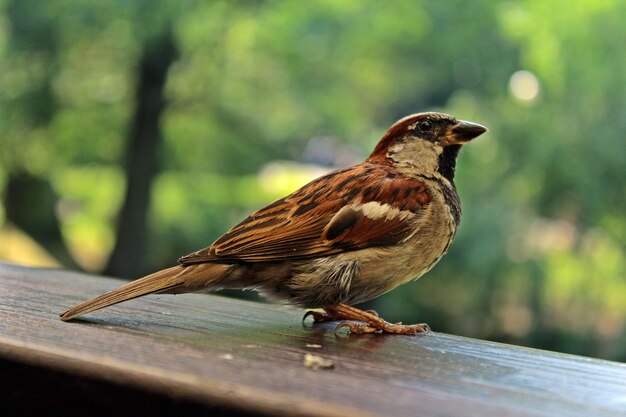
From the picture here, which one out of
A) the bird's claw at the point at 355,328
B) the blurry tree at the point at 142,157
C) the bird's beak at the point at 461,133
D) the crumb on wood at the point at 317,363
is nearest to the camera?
the crumb on wood at the point at 317,363

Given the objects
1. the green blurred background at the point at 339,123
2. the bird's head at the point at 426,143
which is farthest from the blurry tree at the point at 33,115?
the bird's head at the point at 426,143

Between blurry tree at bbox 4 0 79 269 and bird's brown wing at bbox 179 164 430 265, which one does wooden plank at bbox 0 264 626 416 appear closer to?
bird's brown wing at bbox 179 164 430 265

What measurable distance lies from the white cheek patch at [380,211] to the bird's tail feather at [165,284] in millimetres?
308

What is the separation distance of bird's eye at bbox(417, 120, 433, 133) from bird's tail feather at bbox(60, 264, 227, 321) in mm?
630

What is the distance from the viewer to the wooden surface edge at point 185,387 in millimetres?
795

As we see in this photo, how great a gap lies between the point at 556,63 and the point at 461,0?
122 cm

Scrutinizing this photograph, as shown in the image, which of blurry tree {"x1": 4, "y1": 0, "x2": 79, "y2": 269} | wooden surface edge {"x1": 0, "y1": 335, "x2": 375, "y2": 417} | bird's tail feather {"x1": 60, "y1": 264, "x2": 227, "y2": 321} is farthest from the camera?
blurry tree {"x1": 4, "y1": 0, "x2": 79, "y2": 269}

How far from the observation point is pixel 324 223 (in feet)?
5.53

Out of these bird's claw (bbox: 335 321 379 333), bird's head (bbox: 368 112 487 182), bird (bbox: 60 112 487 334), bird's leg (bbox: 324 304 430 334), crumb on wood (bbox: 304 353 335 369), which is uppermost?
bird's head (bbox: 368 112 487 182)

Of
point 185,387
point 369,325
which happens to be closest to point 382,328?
point 369,325

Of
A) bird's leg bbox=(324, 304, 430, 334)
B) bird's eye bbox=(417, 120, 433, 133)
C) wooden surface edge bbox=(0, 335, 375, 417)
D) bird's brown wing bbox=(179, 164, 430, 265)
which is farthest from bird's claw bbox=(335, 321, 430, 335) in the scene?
wooden surface edge bbox=(0, 335, 375, 417)

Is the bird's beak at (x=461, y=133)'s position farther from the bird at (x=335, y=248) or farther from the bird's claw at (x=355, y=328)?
the bird's claw at (x=355, y=328)

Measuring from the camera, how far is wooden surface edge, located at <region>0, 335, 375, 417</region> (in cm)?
80

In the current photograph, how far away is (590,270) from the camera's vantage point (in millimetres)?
4484
